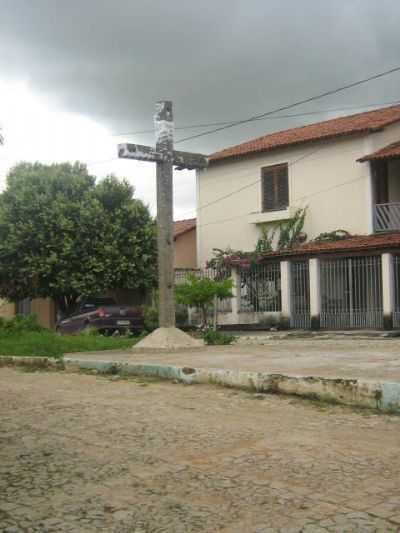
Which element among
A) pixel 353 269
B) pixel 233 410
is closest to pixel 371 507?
pixel 233 410

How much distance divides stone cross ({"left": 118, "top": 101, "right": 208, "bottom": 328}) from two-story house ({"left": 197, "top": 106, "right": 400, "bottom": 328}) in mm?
8304

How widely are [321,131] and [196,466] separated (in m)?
21.5

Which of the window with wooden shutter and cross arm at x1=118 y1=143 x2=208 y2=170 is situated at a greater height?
the window with wooden shutter

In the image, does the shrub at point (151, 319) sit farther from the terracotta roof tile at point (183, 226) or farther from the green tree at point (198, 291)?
the terracotta roof tile at point (183, 226)

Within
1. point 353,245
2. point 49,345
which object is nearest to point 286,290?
point 353,245

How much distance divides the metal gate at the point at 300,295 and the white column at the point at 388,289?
276 cm

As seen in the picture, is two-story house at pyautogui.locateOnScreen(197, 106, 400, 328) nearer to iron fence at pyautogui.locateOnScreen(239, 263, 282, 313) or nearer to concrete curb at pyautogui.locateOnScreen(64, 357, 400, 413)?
iron fence at pyautogui.locateOnScreen(239, 263, 282, 313)

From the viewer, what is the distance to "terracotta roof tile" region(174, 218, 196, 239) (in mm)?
30812

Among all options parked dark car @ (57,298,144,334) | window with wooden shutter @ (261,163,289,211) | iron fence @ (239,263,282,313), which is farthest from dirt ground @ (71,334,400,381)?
window with wooden shutter @ (261,163,289,211)

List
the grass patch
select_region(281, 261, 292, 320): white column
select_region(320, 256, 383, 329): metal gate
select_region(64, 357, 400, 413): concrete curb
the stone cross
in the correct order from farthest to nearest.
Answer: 1. select_region(281, 261, 292, 320): white column
2. select_region(320, 256, 383, 329): metal gate
3. the stone cross
4. the grass patch
5. select_region(64, 357, 400, 413): concrete curb

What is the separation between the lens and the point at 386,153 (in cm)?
2184

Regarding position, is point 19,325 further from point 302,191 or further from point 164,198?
point 302,191

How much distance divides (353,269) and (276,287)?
9.74 ft

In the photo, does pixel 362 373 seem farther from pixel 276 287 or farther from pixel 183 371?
pixel 276 287
